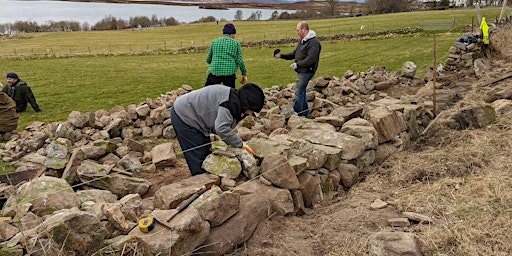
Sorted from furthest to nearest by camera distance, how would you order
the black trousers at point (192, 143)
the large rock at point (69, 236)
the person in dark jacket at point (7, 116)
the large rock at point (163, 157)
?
the person in dark jacket at point (7, 116)
the large rock at point (163, 157)
the black trousers at point (192, 143)
the large rock at point (69, 236)

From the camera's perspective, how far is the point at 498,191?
4.77 metres

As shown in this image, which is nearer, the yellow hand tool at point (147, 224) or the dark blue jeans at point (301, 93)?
the yellow hand tool at point (147, 224)

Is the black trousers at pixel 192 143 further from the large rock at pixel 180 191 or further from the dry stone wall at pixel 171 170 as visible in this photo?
the large rock at pixel 180 191

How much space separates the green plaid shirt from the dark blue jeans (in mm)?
1473

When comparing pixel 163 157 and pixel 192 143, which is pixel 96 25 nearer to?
pixel 163 157

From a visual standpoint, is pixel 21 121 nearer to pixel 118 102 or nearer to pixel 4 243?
pixel 118 102

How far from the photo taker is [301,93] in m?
8.76

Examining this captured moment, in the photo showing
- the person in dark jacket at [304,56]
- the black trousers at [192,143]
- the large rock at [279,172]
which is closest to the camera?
the large rock at [279,172]

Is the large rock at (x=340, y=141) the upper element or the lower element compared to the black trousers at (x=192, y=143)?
lower

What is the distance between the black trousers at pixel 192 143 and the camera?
5.45m

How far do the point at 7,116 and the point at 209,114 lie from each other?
693 centimetres

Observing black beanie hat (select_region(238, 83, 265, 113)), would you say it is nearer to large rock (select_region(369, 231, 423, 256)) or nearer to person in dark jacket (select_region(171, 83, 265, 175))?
person in dark jacket (select_region(171, 83, 265, 175))

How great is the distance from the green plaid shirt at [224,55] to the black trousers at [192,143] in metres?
2.55

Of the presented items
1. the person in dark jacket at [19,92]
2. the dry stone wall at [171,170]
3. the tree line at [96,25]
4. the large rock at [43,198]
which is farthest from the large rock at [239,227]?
the tree line at [96,25]
